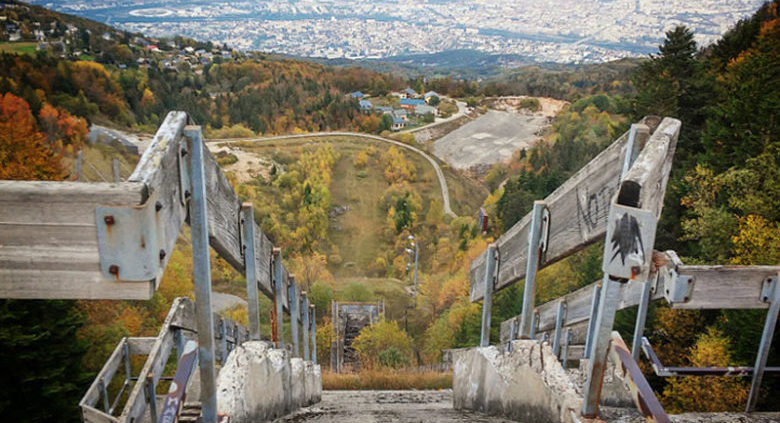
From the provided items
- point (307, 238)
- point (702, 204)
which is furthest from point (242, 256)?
point (307, 238)

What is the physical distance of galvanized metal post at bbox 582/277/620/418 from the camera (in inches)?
70.4

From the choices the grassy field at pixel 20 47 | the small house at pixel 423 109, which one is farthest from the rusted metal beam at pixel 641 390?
the grassy field at pixel 20 47

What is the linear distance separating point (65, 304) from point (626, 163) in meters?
15.5

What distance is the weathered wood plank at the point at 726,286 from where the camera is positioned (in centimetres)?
275

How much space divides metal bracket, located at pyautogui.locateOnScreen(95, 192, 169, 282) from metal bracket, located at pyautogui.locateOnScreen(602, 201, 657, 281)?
1.32 metres

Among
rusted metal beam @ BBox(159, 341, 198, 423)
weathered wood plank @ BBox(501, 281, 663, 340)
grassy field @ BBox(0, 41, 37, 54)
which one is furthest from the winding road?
rusted metal beam @ BBox(159, 341, 198, 423)

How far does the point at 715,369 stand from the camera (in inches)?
122

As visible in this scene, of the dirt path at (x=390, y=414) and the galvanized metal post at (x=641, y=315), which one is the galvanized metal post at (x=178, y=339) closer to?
the dirt path at (x=390, y=414)

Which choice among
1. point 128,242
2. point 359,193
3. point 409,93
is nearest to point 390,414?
point 128,242

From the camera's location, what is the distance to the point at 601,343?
190 cm

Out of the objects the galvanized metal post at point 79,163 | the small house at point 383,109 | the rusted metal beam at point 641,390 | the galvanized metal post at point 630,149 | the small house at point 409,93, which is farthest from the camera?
the small house at point 409,93

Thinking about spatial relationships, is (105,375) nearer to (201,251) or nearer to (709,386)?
(201,251)

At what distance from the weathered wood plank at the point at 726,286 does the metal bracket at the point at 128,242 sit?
250 cm

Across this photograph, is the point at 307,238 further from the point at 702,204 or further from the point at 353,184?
the point at 702,204
